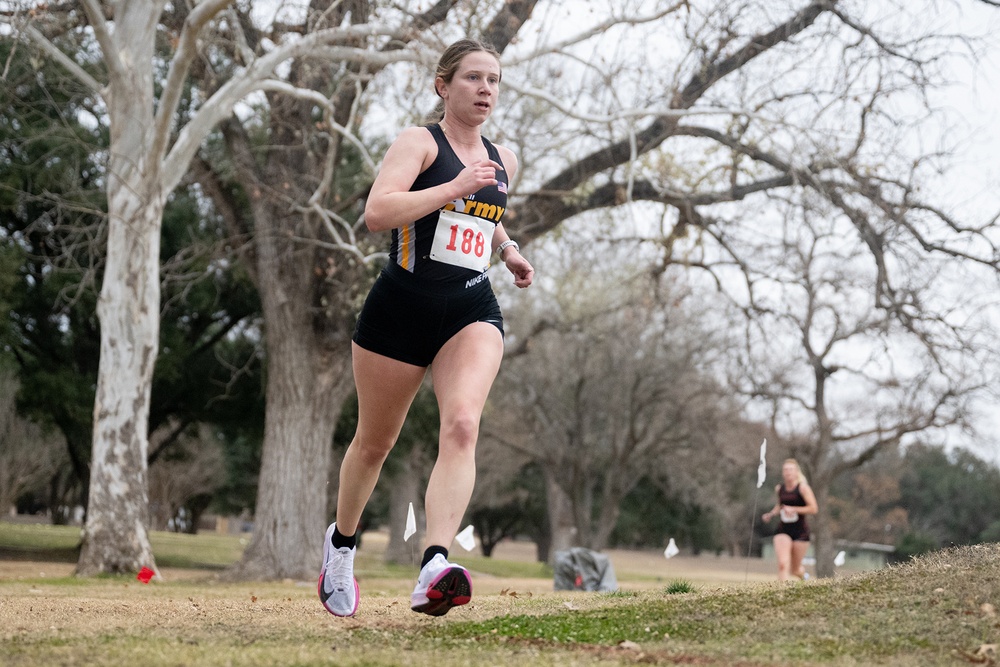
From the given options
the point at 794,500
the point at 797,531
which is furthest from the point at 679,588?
the point at 797,531

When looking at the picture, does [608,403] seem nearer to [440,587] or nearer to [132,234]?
[132,234]

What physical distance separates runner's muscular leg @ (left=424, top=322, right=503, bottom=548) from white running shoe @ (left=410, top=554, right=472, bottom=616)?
0.14 meters

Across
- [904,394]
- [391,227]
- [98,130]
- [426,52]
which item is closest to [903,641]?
[391,227]

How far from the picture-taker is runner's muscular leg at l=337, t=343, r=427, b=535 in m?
4.38

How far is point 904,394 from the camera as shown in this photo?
91.0ft

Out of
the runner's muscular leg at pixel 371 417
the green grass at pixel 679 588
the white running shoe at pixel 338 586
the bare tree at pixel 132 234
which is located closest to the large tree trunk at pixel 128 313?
the bare tree at pixel 132 234

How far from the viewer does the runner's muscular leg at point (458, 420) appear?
404cm

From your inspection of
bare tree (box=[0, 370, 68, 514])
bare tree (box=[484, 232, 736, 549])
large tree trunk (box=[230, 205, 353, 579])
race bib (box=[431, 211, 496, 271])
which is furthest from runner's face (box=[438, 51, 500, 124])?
bare tree (box=[484, 232, 736, 549])

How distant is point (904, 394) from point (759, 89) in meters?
15.4

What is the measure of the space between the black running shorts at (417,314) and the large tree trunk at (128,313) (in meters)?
9.03

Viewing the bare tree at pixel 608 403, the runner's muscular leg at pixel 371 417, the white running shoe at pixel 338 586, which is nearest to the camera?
the runner's muscular leg at pixel 371 417

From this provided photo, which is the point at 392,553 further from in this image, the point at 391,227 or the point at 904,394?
the point at 391,227

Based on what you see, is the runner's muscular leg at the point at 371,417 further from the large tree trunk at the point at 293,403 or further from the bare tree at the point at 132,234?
the large tree trunk at the point at 293,403

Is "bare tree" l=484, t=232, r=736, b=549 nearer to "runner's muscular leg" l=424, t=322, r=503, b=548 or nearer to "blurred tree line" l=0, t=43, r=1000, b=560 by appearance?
"blurred tree line" l=0, t=43, r=1000, b=560
